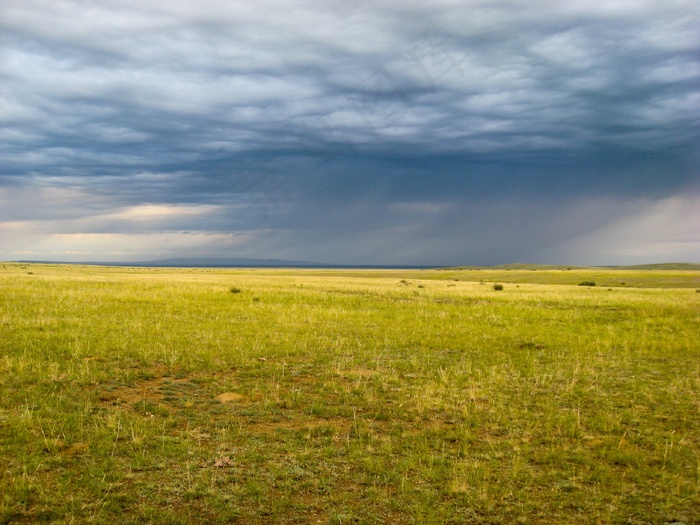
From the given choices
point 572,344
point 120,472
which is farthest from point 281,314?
point 120,472

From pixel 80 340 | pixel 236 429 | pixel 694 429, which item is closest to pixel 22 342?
pixel 80 340

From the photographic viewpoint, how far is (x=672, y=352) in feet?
62.8

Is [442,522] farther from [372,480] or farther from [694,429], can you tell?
[694,429]

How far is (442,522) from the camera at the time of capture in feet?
22.6

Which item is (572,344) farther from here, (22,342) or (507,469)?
(22,342)

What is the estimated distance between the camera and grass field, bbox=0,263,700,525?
730 cm

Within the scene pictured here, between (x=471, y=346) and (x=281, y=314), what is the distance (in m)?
11.2

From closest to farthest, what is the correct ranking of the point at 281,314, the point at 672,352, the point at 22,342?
the point at 22,342, the point at 672,352, the point at 281,314

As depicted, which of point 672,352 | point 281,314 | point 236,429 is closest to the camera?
point 236,429

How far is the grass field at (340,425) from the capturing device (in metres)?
7.30

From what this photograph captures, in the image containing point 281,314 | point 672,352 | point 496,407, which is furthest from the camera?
point 281,314

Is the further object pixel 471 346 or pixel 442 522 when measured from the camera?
pixel 471 346

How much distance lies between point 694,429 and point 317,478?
8.17 metres

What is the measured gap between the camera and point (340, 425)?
10.6 metres
